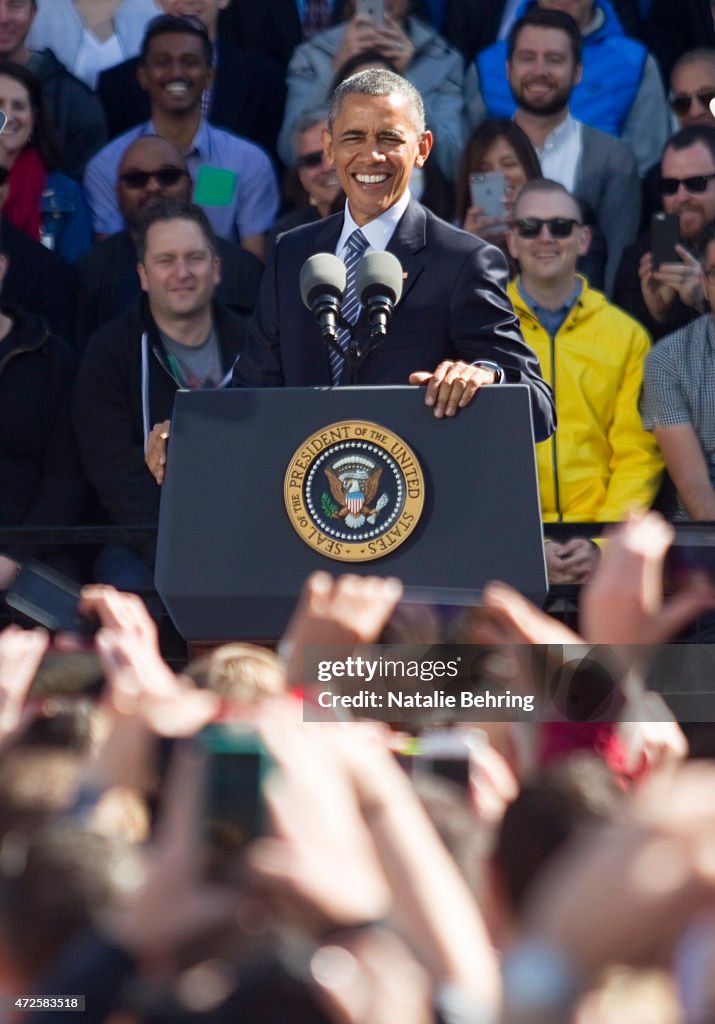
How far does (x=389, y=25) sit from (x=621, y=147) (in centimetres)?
89

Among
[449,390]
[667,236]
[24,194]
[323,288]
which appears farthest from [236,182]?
[449,390]

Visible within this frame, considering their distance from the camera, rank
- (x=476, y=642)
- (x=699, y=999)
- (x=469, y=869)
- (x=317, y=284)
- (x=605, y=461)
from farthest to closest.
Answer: (x=605, y=461) < (x=317, y=284) < (x=476, y=642) < (x=469, y=869) < (x=699, y=999)

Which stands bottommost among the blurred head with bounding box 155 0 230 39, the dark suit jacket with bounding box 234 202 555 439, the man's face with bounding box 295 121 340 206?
the dark suit jacket with bounding box 234 202 555 439

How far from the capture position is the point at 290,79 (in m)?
6.62

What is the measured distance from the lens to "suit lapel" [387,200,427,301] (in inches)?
152

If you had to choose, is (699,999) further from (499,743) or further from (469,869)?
(499,743)

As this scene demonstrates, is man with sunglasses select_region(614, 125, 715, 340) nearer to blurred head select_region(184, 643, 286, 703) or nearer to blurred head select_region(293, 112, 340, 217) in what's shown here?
blurred head select_region(293, 112, 340, 217)

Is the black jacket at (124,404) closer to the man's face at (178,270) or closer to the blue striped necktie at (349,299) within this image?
the man's face at (178,270)

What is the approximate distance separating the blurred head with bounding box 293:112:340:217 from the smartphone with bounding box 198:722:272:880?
13.7 ft

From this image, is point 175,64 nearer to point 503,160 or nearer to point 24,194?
point 24,194

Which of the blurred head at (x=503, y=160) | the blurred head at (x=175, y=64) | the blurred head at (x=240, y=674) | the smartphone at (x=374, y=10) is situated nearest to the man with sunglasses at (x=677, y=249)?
the blurred head at (x=503, y=160)

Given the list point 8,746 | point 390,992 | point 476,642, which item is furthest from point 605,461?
point 390,992

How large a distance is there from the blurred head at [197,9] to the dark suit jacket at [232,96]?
0.33 ft

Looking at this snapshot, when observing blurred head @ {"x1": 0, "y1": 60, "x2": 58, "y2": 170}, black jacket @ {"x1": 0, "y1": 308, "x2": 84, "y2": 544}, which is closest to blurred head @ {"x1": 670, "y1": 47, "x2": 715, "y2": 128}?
blurred head @ {"x1": 0, "y1": 60, "x2": 58, "y2": 170}
